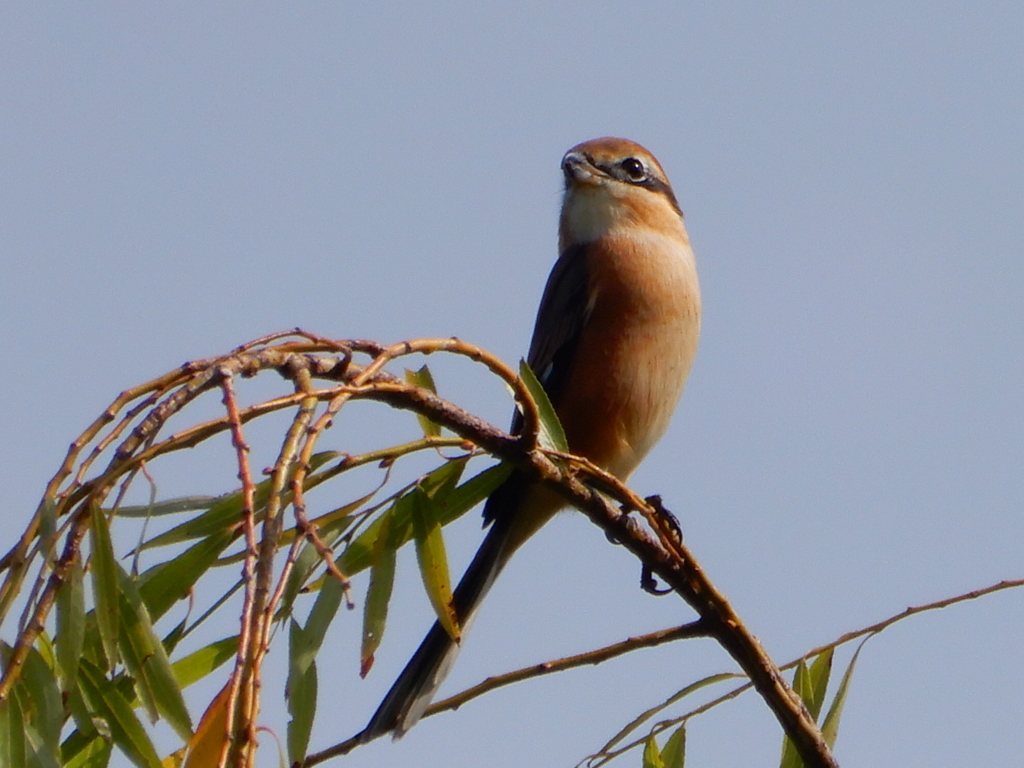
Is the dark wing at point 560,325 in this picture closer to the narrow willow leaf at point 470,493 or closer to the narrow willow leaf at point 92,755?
the narrow willow leaf at point 470,493

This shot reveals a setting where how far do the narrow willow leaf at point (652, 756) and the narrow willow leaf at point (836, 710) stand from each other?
1.20 ft

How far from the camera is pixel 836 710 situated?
2.97m

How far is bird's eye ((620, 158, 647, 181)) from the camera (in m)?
5.55

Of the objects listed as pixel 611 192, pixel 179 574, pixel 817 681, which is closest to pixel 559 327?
pixel 611 192

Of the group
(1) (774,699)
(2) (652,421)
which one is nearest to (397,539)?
(1) (774,699)

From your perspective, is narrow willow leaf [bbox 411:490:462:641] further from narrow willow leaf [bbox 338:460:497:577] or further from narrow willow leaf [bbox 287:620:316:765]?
narrow willow leaf [bbox 287:620:316:765]

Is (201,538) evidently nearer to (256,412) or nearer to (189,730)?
(189,730)

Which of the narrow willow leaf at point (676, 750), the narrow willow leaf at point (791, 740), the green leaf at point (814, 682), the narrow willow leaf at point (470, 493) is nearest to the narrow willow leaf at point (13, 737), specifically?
the narrow willow leaf at point (470, 493)

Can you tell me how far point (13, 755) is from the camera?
1729 mm

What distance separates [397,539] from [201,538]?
364mm

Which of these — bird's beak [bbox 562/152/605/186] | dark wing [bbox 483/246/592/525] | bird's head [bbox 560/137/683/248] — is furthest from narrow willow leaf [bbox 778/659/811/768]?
bird's beak [bbox 562/152/605/186]

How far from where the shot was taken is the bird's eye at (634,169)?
18.2ft

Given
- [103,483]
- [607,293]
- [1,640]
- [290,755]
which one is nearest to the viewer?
[103,483]

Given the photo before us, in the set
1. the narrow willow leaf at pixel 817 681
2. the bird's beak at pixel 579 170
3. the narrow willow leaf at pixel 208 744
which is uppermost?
the bird's beak at pixel 579 170
